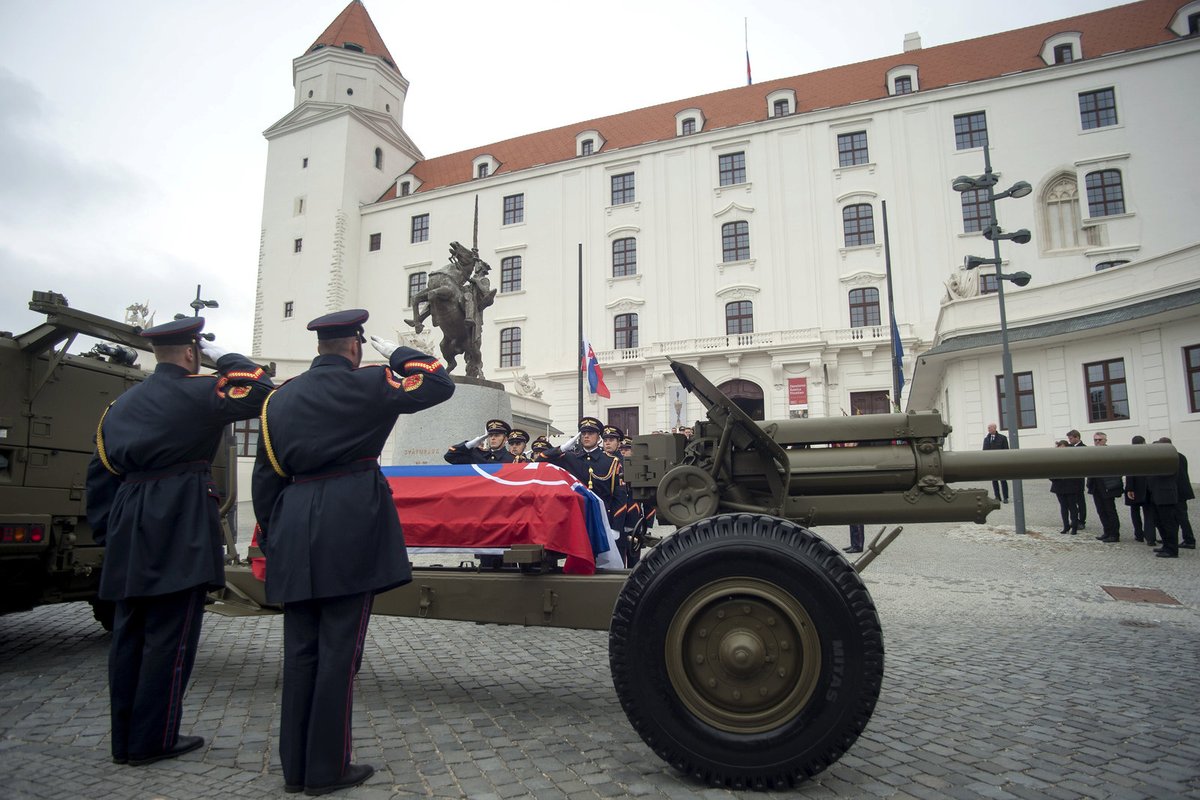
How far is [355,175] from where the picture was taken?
45375 mm

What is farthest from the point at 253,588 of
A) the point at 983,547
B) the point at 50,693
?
the point at 983,547

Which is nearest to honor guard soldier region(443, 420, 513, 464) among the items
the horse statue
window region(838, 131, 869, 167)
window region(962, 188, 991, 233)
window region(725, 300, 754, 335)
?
the horse statue

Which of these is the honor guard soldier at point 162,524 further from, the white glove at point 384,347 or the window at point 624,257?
the window at point 624,257

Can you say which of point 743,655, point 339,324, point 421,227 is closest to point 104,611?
point 339,324

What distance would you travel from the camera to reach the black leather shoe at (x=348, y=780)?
2949 mm

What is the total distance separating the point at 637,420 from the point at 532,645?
30.2 m

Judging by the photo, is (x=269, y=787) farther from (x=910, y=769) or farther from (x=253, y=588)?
(x=910, y=769)

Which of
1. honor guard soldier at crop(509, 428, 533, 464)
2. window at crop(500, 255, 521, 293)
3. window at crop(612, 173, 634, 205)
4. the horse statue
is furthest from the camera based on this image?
window at crop(500, 255, 521, 293)

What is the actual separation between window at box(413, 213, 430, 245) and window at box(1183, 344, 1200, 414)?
123ft

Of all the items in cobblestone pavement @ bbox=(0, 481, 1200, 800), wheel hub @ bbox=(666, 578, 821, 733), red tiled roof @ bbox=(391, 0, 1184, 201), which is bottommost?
cobblestone pavement @ bbox=(0, 481, 1200, 800)

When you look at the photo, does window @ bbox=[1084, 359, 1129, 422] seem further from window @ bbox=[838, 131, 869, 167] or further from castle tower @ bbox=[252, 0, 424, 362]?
castle tower @ bbox=[252, 0, 424, 362]

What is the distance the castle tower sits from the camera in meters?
44.6

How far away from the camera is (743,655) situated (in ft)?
9.71

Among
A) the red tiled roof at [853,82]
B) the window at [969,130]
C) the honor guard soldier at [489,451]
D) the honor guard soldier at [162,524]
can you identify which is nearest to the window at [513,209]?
the red tiled roof at [853,82]
